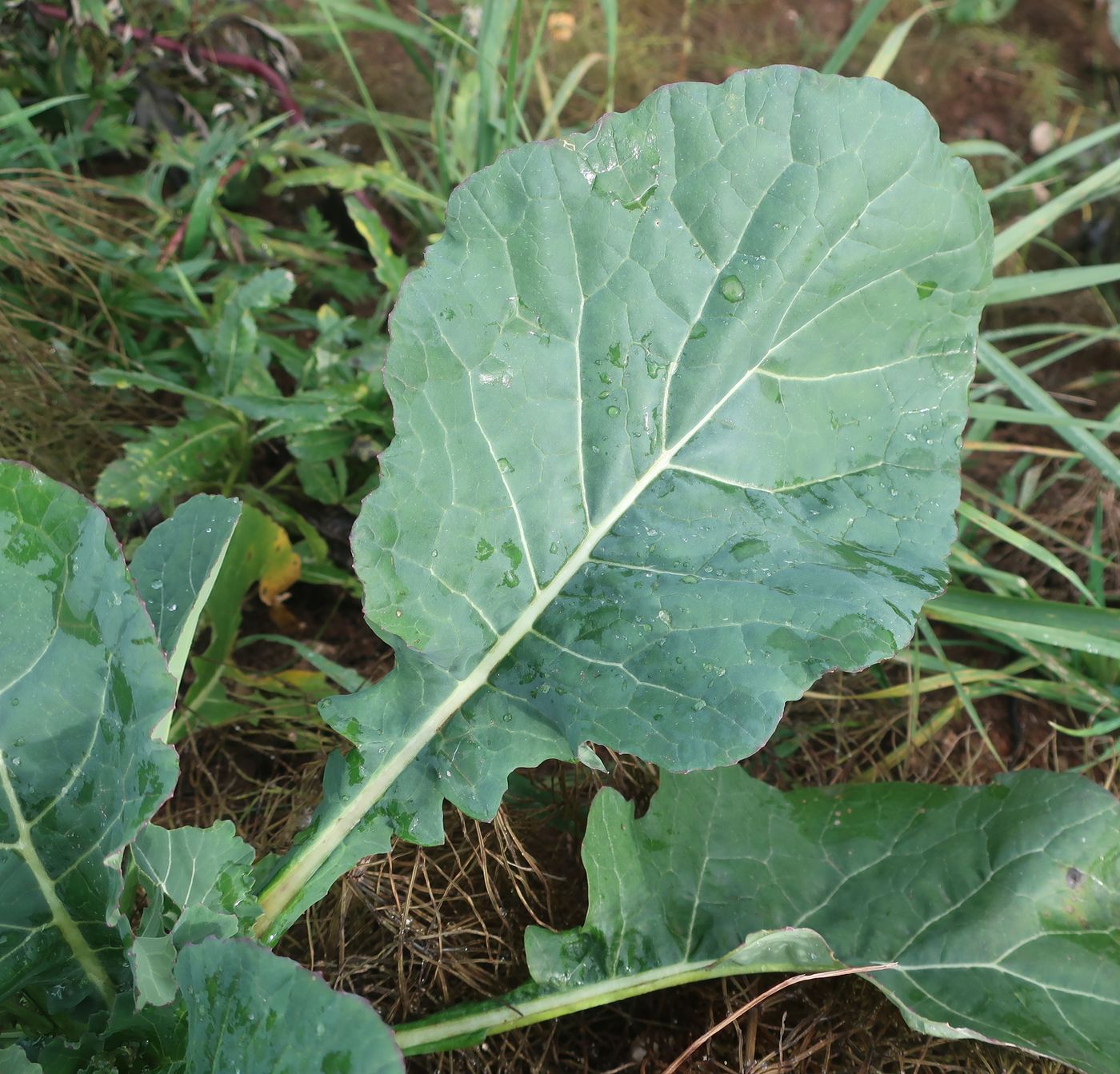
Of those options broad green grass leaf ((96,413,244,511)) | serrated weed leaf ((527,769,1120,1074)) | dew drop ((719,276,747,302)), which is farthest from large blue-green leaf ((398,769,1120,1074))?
broad green grass leaf ((96,413,244,511))

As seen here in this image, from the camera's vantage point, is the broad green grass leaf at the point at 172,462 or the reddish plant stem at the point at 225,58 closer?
the broad green grass leaf at the point at 172,462

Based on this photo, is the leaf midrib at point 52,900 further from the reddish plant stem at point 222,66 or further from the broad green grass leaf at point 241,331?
the reddish plant stem at point 222,66

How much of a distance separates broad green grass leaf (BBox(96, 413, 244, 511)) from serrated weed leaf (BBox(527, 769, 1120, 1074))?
41.5 inches

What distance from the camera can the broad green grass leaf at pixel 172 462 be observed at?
1.73 meters

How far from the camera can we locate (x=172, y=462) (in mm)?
1792

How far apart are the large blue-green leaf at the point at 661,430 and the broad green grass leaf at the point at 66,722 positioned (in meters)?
0.26

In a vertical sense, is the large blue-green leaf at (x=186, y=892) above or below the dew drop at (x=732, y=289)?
below

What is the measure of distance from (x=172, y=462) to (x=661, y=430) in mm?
1012

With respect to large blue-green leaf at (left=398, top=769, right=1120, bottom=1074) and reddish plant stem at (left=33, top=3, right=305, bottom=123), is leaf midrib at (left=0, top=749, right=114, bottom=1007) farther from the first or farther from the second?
reddish plant stem at (left=33, top=3, right=305, bottom=123)

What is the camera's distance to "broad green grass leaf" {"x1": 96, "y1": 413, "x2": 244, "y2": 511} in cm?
173

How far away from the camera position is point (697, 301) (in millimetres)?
1306

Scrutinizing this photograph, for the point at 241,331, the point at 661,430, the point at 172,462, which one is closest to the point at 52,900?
the point at 172,462

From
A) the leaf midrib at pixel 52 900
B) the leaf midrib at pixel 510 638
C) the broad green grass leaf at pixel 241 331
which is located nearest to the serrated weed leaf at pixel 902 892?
the leaf midrib at pixel 510 638

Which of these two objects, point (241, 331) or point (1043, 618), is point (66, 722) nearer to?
→ point (241, 331)
